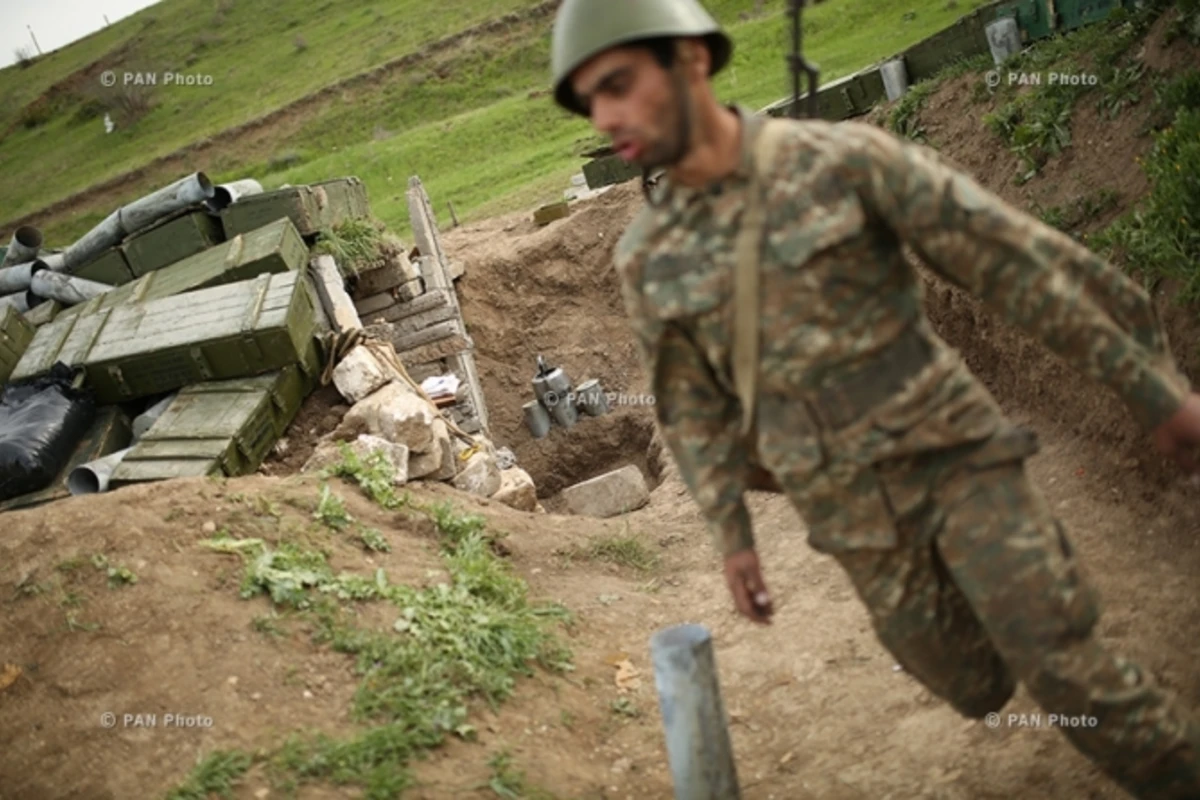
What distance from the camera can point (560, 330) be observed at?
13.9 metres

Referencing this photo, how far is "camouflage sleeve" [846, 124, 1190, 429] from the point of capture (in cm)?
256

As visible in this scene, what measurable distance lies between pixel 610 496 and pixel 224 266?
4.10m

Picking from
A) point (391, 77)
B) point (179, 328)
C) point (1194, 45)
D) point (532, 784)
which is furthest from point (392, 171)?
point (532, 784)

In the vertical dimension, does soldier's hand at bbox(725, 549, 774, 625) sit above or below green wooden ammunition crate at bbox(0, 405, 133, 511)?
above

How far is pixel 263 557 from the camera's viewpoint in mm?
5793

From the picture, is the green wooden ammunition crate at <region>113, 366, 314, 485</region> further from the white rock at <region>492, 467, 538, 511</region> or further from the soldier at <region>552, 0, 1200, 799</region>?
the soldier at <region>552, 0, 1200, 799</region>

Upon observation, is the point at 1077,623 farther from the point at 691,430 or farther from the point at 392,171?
the point at 392,171

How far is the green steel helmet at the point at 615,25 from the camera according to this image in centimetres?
261

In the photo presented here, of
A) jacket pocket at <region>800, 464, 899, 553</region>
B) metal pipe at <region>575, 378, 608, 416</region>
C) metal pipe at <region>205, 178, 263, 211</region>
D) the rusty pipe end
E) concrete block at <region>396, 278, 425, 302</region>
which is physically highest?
the rusty pipe end

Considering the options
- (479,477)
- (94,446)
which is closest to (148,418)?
(94,446)

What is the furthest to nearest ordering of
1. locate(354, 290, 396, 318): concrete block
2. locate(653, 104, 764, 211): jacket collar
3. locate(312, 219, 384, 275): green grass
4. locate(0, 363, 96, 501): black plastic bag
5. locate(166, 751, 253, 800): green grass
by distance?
locate(354, 290, 396, 318): concrete block, locate(312, 219, 384, 275): green grass, locate(0, 363, 96, 501): black plastic bag, locate(166, 751, 253, 800): green grass, locate(653, 104, 764, 211): jacket collar

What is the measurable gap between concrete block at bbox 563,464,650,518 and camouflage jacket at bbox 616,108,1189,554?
663 centimetres

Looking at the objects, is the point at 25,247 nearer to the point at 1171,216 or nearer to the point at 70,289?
the point at 70,289

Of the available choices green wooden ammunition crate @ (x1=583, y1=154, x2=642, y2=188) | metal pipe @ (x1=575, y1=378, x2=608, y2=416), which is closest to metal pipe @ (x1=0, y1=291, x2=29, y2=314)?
metal pipe @ (x1=575, y1=378, x2=608, y2=416)
